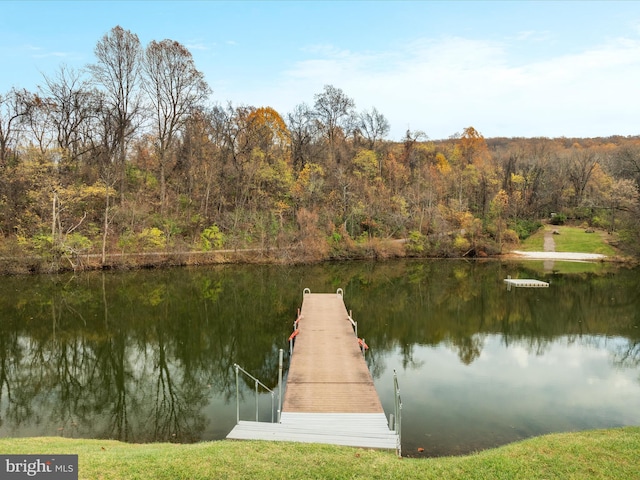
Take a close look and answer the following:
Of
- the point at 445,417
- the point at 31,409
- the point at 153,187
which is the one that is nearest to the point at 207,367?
the point at 31,409

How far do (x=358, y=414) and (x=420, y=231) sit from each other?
39623mm

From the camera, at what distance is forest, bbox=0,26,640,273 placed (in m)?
34.7

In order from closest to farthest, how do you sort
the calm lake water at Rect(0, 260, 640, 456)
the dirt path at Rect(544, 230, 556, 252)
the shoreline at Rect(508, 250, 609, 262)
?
the calm lake water at Rect(0, 260, 640, 456)
the shoreline at Rect(508, 250, 609, 262)
the dirt path at Rect(544, 230, 556, 252)

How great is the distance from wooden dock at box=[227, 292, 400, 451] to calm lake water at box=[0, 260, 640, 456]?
3.82ft

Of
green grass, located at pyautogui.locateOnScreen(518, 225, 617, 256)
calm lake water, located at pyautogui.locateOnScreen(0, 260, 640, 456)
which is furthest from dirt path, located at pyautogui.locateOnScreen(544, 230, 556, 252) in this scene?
calm lake water, located at pyautogui.locateOnScreen(0, 260, 640, 456)

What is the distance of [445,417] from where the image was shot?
36.6 ft

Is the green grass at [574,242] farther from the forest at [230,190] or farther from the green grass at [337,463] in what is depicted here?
the green grass at [337,463]

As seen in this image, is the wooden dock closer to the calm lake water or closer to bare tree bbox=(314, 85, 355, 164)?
the calm lake water

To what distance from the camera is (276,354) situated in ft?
53.3

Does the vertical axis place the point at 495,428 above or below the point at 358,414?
below

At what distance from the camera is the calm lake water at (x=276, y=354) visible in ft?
36.1

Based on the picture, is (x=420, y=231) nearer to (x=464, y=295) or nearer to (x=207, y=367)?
(x=464, y=295)

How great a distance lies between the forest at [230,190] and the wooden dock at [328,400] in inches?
999

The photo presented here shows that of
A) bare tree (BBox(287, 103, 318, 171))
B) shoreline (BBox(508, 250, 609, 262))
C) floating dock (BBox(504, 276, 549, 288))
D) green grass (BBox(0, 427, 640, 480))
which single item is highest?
bare tree (BBox(287, 103, 318, 171))
